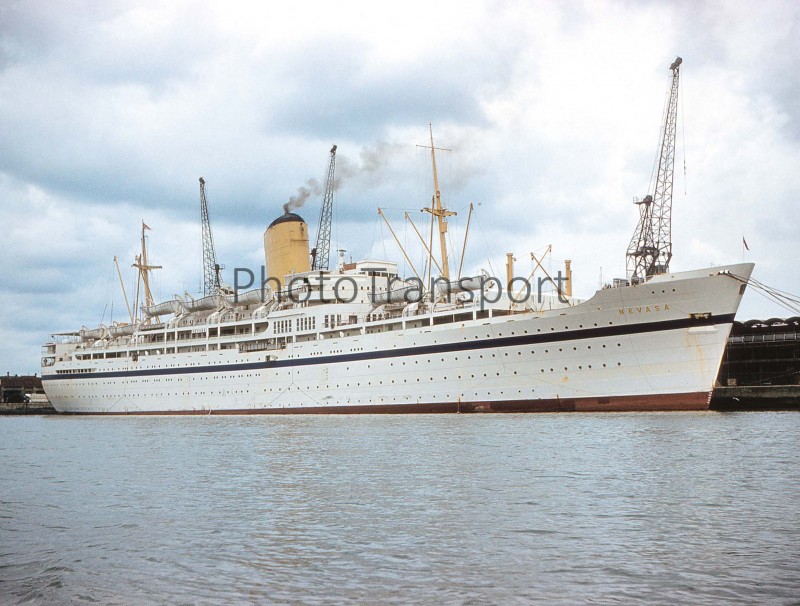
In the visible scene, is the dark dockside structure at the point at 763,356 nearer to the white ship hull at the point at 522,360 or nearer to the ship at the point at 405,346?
the ship at the point at 405,346

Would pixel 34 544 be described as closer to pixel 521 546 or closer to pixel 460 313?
pixel 521 546

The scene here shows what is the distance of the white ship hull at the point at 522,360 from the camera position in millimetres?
36000

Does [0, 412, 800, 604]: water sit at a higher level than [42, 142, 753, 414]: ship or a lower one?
lower

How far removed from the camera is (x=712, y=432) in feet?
90.6

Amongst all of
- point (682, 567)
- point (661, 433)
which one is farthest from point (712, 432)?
point (682, 567)

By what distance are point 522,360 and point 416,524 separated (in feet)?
89.2

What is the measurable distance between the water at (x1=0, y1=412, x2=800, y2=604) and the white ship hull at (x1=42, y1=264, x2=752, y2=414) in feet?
36.9

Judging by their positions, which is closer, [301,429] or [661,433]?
[661,433]

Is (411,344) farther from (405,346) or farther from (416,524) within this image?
(416,524)

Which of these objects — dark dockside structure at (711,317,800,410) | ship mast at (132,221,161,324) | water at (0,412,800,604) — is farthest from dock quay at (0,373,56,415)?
water at (0,412,800,604)

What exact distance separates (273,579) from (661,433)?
20.2 m

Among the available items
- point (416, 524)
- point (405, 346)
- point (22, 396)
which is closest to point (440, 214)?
point (405, 346)

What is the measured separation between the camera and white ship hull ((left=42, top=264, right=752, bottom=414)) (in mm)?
36000

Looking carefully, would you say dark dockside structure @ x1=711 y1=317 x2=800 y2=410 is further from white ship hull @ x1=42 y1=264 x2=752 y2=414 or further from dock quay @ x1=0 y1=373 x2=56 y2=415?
dock quay @ x1=0 y1=373 x2=56 y2=415
